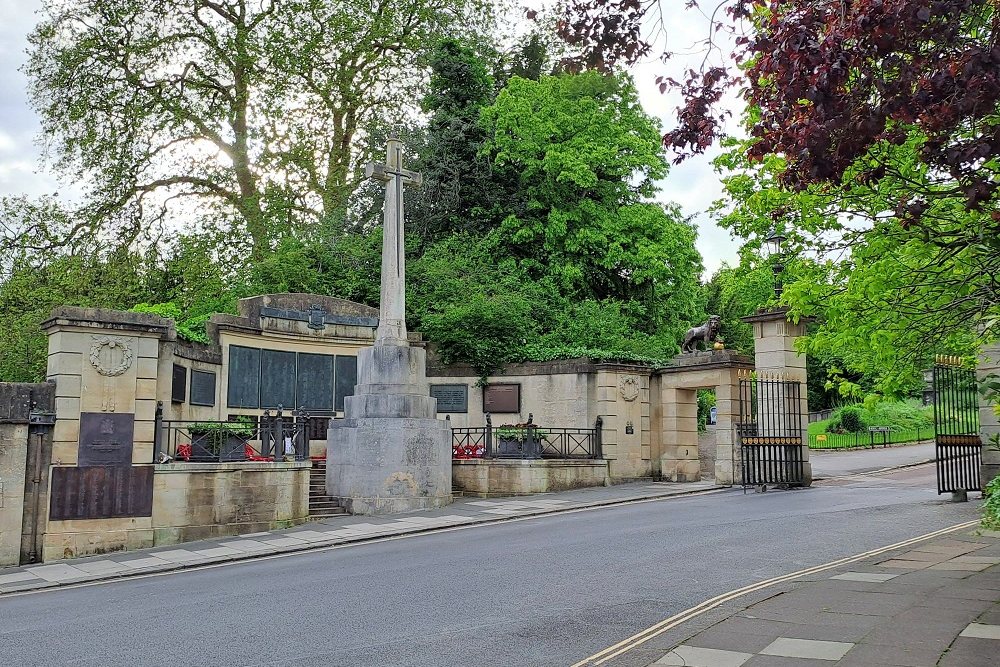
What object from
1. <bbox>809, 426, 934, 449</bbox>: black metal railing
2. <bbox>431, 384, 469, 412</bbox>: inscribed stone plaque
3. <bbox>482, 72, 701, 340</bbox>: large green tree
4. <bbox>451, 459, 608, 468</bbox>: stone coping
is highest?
<bbox>482, 72, 701, 340</bbox>: large green tree

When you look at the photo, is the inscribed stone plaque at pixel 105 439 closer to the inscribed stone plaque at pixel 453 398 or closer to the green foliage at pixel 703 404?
the inscribed stone plaque at pixel 453 398

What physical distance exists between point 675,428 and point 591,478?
10.7ft

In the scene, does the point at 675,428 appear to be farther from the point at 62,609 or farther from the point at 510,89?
the point at 62,609

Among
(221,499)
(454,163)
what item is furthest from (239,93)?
(221,499)

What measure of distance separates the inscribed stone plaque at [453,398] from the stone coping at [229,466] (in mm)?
7866

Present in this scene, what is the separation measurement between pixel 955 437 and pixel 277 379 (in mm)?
15955

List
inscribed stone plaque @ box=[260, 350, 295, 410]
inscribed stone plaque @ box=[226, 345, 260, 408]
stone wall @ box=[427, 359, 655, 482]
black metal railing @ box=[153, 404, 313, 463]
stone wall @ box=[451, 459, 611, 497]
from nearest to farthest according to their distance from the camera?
black metal railing @ box=[153, 404, 313, 463] → stone wall @ box=[451, 459, 611, 497] → inscribed stone plaque @ box=[226, 345, 260, 408] → inscribed stone plaque @ box=[260, 350, 295, 410] → stone wall @ box=[427, 359, 655, 482]

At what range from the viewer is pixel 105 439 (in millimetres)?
14500

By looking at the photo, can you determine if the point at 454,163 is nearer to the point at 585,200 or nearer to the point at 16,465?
the point at 585,200

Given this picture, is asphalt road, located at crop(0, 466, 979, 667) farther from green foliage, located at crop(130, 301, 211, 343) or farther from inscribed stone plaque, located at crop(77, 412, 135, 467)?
green foliage, located at crop(130, 301, 211, 343)

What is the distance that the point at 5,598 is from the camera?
35.9ft

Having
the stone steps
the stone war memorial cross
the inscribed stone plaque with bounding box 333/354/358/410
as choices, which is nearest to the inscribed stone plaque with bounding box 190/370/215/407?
the stone steps

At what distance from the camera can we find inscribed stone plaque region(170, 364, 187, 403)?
59.2ft

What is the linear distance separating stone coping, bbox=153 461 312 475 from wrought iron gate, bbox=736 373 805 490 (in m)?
10.4
